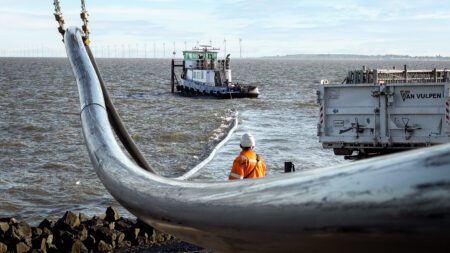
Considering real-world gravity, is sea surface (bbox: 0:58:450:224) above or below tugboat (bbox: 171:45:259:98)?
below

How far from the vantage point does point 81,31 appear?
2.00 meters

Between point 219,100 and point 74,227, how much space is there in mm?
42879

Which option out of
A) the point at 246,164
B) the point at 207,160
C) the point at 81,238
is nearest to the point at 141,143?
the point at 207,160

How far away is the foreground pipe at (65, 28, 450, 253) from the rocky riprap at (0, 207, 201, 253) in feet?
35.8

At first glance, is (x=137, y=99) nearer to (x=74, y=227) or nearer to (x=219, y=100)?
(x=219, y=100)

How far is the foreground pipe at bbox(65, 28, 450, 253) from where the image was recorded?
71 centimetres

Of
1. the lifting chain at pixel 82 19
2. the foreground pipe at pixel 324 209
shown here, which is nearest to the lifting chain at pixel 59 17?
the lifting chain at pixel 82 19

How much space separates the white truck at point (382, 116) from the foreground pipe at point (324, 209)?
13.4 metres

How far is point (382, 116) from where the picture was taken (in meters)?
14.4

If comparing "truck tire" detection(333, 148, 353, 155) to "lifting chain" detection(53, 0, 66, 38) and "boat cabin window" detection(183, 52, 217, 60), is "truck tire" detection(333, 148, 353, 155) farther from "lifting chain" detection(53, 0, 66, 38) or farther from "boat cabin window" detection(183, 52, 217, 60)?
"boat cabin window" detection(183, 52, 217, 60)

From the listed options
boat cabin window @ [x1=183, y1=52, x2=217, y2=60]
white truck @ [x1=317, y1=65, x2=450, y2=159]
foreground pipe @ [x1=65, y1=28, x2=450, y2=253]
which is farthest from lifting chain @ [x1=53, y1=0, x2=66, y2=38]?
boat cabin window @ [x1=183, y1=52, x2=217, y2=60]

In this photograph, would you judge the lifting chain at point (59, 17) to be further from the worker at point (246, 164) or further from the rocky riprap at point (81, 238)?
the rocky riprap at point (81, 238)

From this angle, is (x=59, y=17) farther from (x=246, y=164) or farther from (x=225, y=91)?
(x=225, y=91)

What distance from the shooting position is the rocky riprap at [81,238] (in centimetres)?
1223
